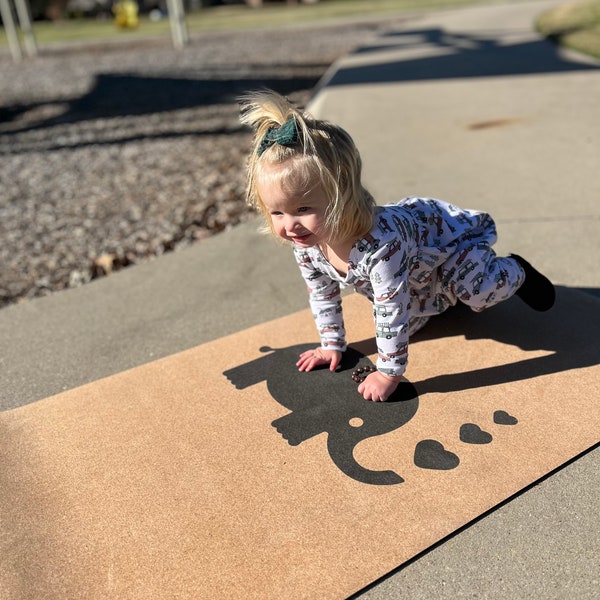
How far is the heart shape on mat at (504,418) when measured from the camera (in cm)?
235

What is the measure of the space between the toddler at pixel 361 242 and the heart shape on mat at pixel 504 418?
0.37m

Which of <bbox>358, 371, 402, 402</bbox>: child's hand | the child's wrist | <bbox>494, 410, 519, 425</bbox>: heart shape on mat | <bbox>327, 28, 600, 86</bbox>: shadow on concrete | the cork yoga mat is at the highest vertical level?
the child's wrist

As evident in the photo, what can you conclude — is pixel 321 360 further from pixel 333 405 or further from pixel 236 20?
pixel 236 20

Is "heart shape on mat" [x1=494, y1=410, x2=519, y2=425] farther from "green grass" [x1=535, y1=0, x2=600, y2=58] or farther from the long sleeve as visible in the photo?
"green grass" [x1=535, y1=0, x2=600, y2=58]

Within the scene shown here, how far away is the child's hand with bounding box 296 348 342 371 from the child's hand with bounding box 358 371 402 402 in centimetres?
23

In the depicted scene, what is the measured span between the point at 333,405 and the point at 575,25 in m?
12.0

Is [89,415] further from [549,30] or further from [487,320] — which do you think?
[549,30]

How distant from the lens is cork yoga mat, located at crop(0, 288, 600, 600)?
192 centimetres

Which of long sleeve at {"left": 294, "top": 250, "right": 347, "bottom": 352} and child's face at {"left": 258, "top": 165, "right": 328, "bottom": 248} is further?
long sleeve at {"left": 294, "top": 250, "right": 347, "bottom": 352}

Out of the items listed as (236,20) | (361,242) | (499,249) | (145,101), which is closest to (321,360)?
(361,242)

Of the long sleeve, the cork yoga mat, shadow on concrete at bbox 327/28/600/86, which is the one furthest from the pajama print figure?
shadow on concrete at bbox 327/28/600/86

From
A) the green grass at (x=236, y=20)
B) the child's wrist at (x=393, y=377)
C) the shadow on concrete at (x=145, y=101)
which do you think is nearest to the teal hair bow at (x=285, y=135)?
the child's wrist at (x=393, y=377)

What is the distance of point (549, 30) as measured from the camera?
12016 millimetres

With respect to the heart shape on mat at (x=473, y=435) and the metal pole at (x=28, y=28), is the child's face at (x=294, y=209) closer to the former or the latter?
the heart shape on mat at (x=473, y=435)
